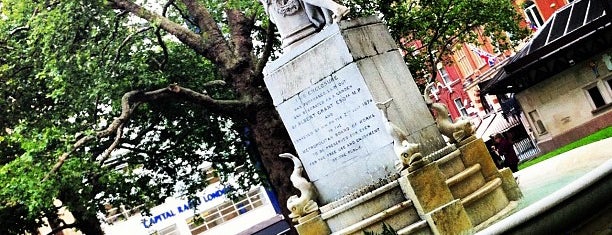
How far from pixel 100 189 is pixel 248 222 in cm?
2655

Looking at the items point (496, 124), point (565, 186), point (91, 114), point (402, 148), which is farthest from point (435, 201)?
point (496, 124)

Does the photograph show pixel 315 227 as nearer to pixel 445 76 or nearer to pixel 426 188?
pixel 426 188

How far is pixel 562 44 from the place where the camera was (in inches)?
931

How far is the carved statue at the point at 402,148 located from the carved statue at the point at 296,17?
6.19 feet

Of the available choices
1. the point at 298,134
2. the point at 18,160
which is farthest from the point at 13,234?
the point at 298,134

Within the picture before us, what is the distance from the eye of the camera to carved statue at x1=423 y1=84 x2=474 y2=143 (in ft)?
26.3

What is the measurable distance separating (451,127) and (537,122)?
71.8 feet

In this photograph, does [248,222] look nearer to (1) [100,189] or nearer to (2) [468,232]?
(1) [100,189]

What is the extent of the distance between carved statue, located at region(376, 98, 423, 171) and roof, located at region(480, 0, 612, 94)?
658 inches

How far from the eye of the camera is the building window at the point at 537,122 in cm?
2811

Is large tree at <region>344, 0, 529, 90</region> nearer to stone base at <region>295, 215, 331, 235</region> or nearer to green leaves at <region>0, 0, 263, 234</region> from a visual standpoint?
green leaves at <region>0, 0, 263, 234</region>

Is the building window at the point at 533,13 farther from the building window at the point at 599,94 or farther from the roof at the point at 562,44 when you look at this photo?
the building window at the point at 599,94

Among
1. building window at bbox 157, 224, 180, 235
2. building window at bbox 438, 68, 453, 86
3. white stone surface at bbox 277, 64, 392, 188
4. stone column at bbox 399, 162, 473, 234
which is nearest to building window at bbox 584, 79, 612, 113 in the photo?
white stone surface at bbox 277, 64, 392, 188

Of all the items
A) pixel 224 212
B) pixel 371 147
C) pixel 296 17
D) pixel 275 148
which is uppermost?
pixel 296 17
